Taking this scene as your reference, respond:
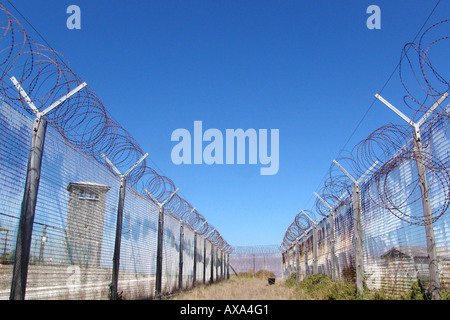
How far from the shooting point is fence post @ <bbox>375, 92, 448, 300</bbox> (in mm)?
4807

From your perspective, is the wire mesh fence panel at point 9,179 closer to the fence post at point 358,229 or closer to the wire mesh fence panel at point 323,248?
the fence post at point 358,229

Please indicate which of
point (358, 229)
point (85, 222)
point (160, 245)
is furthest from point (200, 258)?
point (85, 222)

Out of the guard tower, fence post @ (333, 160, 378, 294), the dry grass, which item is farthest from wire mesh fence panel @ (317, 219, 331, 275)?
the guard tower

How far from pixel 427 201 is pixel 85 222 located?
4645 mm

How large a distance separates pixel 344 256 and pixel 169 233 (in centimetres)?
494

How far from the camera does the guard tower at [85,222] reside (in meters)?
5.73

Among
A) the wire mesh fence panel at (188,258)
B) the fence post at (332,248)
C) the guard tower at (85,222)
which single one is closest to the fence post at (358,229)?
the fence post at (332,248)

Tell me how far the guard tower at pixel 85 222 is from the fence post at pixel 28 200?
1209 mm

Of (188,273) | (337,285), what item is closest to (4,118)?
(337,285)

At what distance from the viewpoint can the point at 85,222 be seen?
20.3ft

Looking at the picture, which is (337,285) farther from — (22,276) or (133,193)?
(22,276)

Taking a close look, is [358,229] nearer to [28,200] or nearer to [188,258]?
[28,200]

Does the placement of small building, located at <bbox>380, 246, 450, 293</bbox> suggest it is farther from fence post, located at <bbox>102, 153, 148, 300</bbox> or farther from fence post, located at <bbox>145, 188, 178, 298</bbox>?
fence post, located at <bbox>145, 188, 178, 298</bbox>

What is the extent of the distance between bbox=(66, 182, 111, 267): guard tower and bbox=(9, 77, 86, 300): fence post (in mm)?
1209
